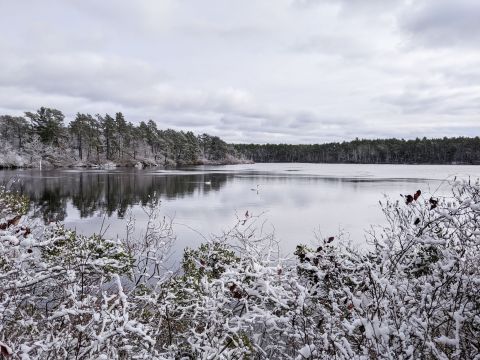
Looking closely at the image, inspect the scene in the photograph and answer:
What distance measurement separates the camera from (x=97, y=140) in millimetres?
104188

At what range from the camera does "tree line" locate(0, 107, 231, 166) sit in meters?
91.8

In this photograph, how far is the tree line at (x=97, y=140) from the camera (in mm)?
91812

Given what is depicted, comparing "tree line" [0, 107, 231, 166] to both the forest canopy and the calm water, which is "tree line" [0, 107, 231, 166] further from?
the calm water

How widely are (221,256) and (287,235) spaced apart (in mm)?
11006

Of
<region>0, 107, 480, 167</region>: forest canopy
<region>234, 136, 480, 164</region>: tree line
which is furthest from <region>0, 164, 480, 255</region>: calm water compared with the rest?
<region>234, 136, 480, 164</region>: tree line

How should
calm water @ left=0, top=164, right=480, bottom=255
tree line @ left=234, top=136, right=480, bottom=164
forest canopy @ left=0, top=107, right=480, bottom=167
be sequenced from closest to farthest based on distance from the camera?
calm water @ left=0, top=164, right=480, bottom=255, forest canopy @ left=0, top=107, right=480, bottom=167, tree line @ left=234, top=136, right=480, bottom=164

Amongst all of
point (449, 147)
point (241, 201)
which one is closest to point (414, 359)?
point (241, 201)

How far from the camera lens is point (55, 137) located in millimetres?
92812

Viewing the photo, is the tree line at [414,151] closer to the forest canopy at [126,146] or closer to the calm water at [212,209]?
the forest canopy at [126,146]

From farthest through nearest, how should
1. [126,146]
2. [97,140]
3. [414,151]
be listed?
[414,151] → [126,146] → [97,140]

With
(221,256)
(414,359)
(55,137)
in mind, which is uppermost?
(55,137)

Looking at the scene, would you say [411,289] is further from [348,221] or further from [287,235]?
[348,221]

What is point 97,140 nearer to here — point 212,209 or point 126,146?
point 126,146

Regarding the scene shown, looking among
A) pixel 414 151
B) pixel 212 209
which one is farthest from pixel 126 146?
pixel 414 151
